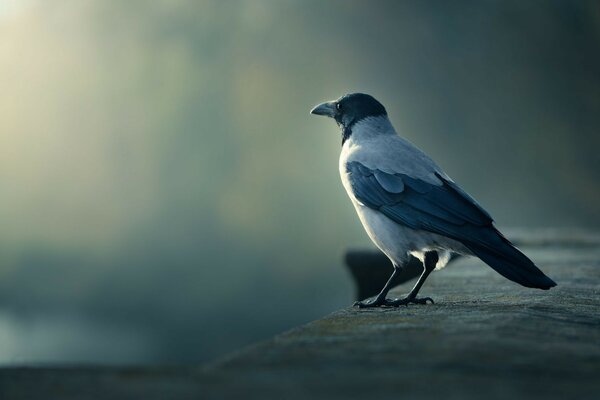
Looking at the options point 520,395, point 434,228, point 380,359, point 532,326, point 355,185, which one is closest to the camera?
point 520,395

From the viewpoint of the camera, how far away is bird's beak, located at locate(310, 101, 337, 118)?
→ 5.81 m

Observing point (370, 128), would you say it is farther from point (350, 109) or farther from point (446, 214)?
point (446, 214)

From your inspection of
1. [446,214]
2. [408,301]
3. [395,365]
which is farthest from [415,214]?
[395,365]

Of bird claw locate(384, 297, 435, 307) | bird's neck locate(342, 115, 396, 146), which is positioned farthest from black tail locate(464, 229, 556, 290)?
bird's neck locate(342, 115, 396, 146)

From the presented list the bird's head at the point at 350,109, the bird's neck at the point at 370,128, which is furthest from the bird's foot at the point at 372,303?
the bird's head at the point at 350,109

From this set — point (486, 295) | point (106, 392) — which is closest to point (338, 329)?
point (106, 392)

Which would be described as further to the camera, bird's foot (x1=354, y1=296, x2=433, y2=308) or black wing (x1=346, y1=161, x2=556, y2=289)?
bird's foot (x1=354, y1=296, x2=433, y2=308)

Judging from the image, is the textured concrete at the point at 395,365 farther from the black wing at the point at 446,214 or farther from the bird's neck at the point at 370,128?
the bird's neck at the point at 370,128

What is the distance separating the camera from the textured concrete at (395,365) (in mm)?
2232

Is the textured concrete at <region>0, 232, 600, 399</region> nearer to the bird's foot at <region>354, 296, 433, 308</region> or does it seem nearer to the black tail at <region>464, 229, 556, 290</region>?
the black tail at <region>464, 229, 556, 290</region>

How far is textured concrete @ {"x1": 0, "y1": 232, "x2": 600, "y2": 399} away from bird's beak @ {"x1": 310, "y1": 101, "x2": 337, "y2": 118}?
6.49 ft

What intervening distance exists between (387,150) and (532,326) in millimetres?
1911

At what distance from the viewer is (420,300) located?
457cm

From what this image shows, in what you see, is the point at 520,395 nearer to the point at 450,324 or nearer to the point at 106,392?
the point at 106,392
